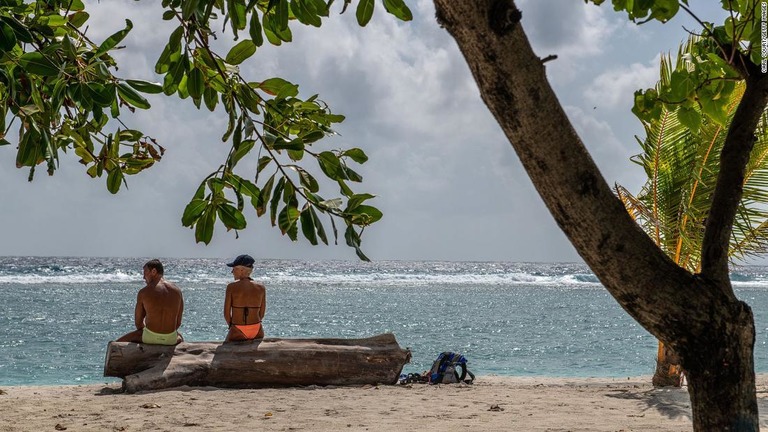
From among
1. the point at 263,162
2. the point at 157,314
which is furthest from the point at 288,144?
the point at 157,314

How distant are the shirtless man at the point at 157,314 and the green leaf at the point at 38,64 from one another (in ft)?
20.0

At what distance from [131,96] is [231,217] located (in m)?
0.39

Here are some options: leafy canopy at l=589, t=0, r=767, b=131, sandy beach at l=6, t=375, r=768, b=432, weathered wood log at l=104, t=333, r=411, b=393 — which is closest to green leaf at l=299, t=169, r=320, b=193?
leafy canopy at l=589, t=0, r=767, b=131

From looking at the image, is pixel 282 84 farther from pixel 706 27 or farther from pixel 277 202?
pixel 706 27

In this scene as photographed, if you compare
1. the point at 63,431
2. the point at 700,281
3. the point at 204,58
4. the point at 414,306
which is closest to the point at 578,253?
the point at 700,281

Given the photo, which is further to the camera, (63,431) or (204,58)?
(63,431)

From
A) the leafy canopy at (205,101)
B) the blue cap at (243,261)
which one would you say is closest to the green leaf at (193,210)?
the leafy canopy at (205,101)

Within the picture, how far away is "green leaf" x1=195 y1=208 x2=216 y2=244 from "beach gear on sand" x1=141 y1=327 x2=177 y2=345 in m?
6.09

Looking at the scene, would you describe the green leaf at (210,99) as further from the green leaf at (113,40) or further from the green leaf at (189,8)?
the green leaf at (189,8)

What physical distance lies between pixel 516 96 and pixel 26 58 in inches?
46.3

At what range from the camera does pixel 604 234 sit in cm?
220

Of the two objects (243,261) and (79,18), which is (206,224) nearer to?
(79,18)

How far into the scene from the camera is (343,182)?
221cm

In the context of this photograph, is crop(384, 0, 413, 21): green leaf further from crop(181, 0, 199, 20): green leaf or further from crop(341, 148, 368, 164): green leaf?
crop(181, 0, 199, 20): green leaf
